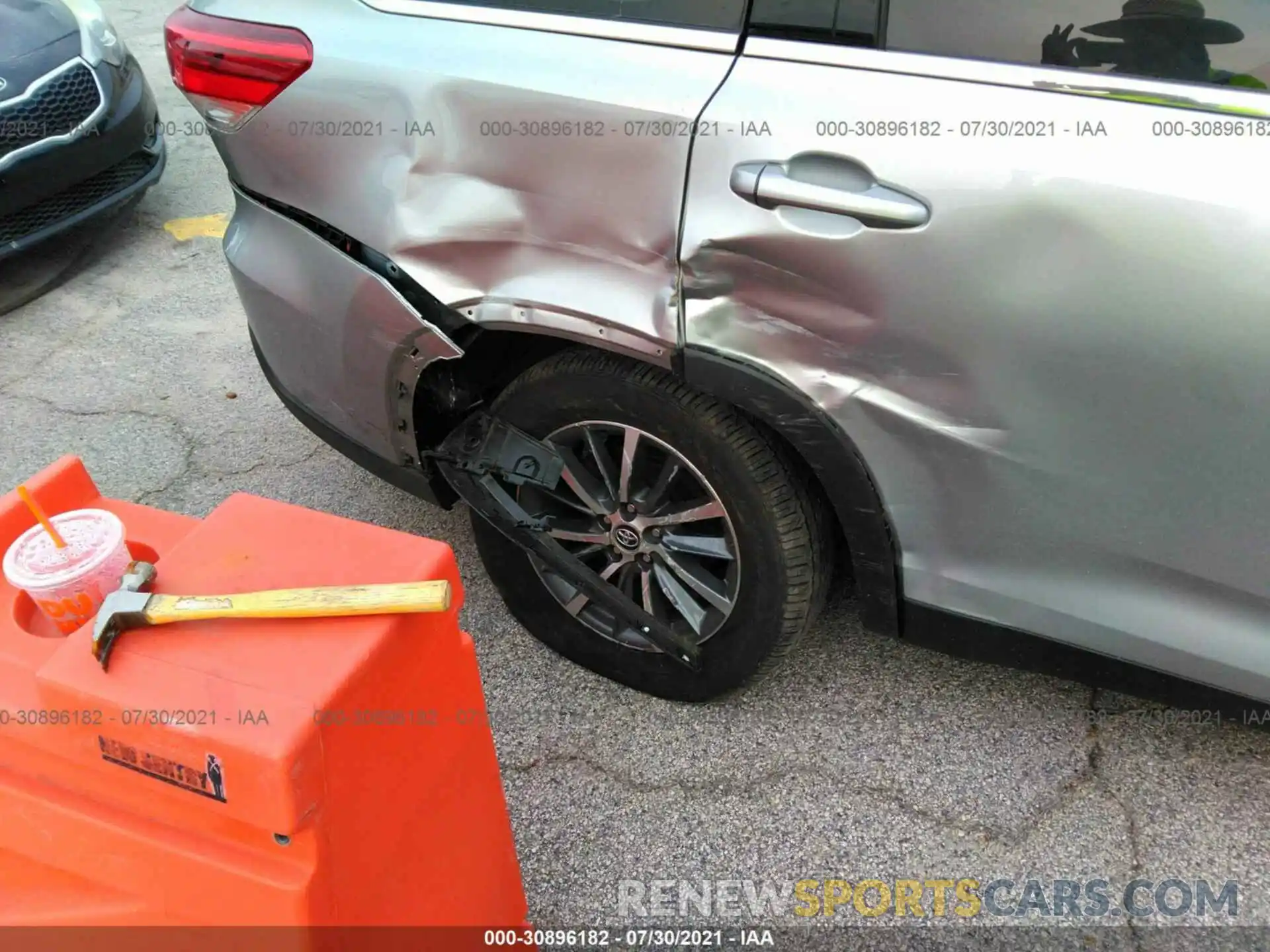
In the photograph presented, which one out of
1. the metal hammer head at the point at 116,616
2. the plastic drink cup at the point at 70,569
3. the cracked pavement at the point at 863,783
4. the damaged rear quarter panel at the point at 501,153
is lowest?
the cracked pavement at the point at 863,783

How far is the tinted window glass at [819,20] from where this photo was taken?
1400mm

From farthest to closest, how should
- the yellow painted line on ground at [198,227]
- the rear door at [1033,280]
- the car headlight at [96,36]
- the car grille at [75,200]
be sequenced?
the yellow painted line on ground at [198,227] → the car headlight at [96,36] → the car grille at [75,200] → the rear door at [1033,280]

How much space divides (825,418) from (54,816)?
3.89ft

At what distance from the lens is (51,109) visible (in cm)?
368

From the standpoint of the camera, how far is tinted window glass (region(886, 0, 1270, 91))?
4.15 ft

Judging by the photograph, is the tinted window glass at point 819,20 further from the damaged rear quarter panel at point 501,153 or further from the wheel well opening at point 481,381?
the wheel well opening at point 481,381

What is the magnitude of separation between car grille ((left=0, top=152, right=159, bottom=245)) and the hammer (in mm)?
3343

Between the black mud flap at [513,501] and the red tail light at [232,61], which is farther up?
the red tail light at [232,61]

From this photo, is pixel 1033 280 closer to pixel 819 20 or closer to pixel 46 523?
pixel 819 20

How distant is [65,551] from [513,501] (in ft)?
3.05

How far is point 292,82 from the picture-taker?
5.74ft

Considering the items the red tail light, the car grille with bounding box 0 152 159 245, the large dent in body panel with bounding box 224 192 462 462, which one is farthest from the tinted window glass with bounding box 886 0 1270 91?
the car grille with bounding box 0 152 159 245

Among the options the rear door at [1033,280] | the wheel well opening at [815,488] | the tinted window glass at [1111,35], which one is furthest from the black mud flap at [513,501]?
the tinted window glass at [1111,35]

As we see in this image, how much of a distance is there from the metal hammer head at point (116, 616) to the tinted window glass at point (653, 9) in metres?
1.14
